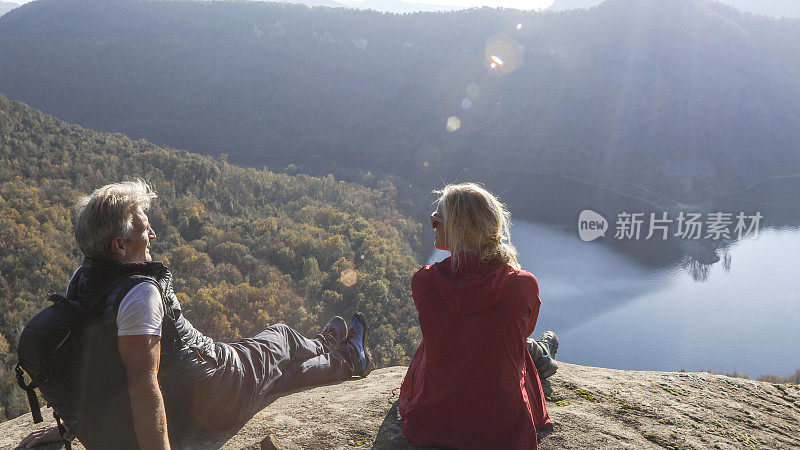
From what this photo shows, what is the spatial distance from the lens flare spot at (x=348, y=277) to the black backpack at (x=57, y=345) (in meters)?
15.0

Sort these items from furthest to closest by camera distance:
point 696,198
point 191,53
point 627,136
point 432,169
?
point 191,53 < point 627,136 < point 432,169 < point 696,198

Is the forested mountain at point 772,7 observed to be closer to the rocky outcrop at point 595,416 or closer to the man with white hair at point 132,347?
the rocky outcrop at point 595,416

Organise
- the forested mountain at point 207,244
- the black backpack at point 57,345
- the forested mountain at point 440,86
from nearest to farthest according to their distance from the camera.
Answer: the black backpack at point 57,345
the forested mountain at point 207,244
the forested mountain at point 440,86

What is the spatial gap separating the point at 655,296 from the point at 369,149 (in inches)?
1520

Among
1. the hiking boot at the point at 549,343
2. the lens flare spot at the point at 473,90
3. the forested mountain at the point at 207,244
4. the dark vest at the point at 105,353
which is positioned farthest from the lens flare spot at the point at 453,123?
the dark vest at the point at 105,353

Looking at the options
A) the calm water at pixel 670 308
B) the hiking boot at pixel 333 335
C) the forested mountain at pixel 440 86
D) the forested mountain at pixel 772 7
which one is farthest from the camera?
the forested mountain at pixel 772 7

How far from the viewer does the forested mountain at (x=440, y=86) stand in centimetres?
5103

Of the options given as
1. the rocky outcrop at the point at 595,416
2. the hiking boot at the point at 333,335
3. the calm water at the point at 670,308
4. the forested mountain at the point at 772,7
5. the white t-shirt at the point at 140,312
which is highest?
the forested mountain at the point at 772,7

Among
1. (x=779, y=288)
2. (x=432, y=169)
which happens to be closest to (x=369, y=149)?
(x=432, y=169)

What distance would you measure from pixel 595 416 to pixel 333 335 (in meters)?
1.48

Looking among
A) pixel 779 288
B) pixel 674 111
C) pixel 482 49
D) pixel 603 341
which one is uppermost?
pixel 482 49

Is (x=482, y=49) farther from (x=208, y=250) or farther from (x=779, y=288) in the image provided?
(x=208, y=250)

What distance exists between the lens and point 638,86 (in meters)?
61.0

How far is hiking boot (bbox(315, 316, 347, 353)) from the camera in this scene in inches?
110
